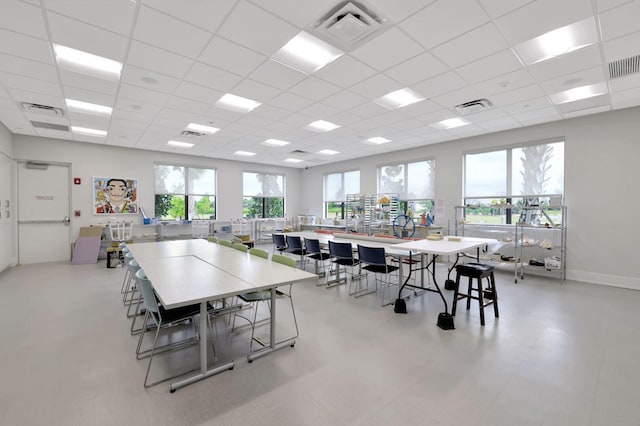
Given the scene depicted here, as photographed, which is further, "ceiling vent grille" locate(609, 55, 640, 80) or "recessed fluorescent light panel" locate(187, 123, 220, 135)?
"recessed fluorescent light panel" locate(187, 123, 220, 135)

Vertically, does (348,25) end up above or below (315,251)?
above

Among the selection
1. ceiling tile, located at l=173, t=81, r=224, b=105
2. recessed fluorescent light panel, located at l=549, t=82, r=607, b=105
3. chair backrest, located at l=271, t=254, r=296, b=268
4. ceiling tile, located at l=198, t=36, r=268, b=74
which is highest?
recessed fluorescent light panel, located at l=549, t=82, r=607, b=105

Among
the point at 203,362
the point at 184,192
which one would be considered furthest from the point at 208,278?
the point at 184,192

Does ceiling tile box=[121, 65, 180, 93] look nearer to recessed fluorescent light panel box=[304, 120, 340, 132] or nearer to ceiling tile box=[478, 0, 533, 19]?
recessed fluorescent light panel box=[304, 120, 340, 132]

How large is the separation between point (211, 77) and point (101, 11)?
135cm

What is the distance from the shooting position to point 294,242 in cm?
568

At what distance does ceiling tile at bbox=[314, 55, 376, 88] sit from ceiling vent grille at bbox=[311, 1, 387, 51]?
0.34m

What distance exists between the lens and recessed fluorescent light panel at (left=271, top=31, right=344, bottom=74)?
298 centimetres

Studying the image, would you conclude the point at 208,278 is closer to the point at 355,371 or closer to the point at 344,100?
the point at 355,371

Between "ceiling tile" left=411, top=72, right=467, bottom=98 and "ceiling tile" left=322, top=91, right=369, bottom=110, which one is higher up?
"ceiling tile" left=411, top=72, right=467, bottom=98

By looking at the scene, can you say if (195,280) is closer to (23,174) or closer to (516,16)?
(516,16)

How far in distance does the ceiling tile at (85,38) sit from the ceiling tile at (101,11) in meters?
0.10

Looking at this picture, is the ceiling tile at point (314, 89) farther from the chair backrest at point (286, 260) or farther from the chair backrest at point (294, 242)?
the chair backrest at point (294, 242)

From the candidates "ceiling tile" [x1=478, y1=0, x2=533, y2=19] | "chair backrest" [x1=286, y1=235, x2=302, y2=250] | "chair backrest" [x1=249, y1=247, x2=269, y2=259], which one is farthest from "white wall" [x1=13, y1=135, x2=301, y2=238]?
"ceiling tile" [x1=478, y1=0, x2=533, y2=19]
